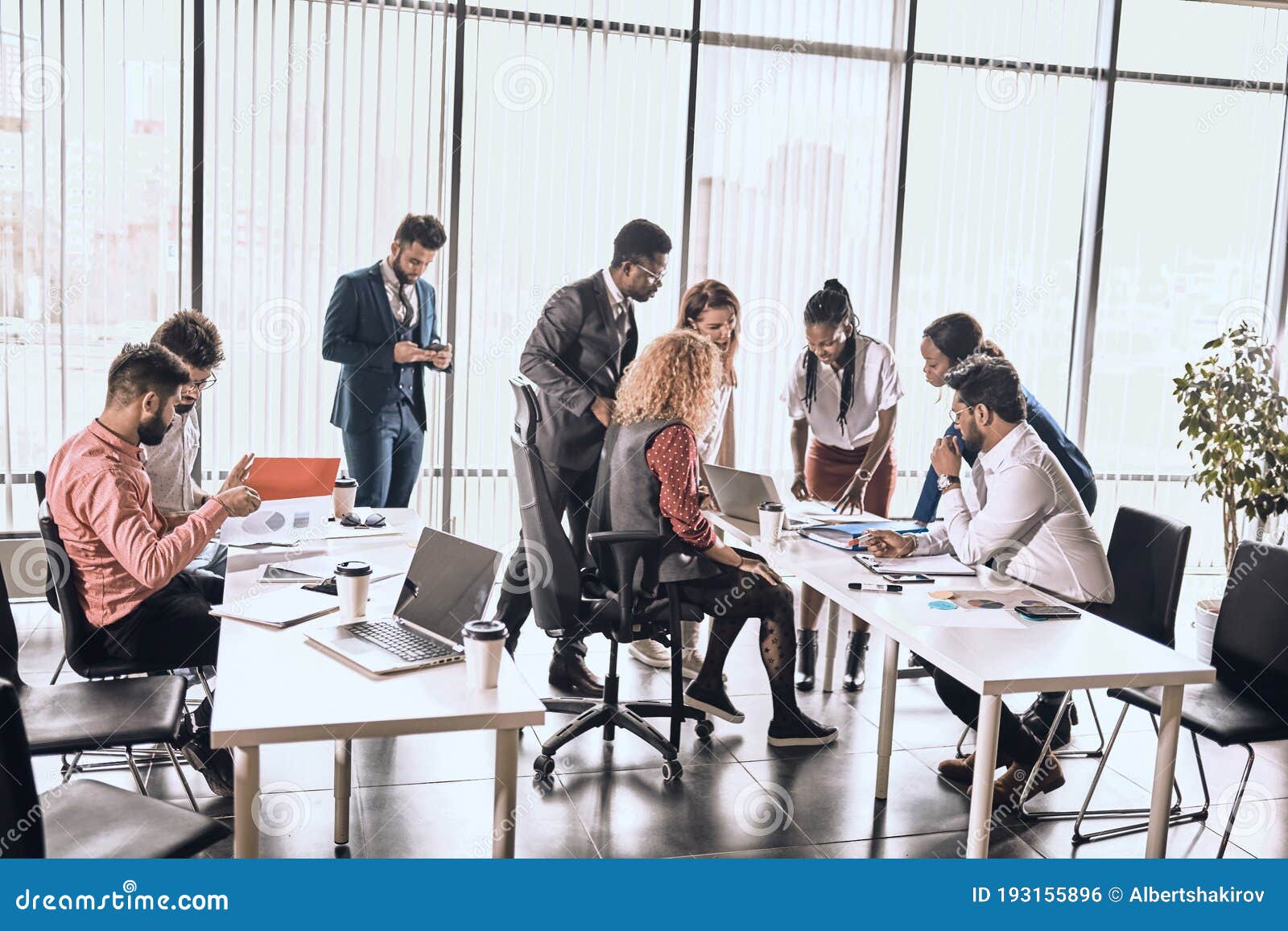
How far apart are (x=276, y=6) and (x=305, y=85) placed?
14.4 inches

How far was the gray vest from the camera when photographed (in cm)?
325

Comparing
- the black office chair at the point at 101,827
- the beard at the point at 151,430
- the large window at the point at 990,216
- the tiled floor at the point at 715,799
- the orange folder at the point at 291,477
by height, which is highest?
the large window at the point at 990,216

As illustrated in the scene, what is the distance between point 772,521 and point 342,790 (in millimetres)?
1557

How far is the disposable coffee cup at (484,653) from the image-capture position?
2.01m

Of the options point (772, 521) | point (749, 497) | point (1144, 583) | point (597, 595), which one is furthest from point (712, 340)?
point (1144, 583)

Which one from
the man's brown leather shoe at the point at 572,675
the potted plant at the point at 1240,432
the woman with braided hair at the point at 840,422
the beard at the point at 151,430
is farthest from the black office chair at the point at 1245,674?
the beard at the point at 151,430

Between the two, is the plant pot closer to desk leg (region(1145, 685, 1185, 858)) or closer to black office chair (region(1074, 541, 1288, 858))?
black office chair (region(1074, 541, 1288, 858))

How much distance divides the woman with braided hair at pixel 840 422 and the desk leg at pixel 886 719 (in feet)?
3.12

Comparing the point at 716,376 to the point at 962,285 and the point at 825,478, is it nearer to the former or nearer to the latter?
the point at 825,478

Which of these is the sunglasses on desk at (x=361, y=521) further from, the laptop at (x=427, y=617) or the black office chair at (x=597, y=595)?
the laptop at (x=427, y=617)

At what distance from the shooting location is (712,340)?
411cm

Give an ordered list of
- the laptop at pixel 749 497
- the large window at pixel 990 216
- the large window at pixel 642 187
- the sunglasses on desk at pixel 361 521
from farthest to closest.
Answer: the large window at pixel 990 216 → the large window at pixel 642 187 → the laptop at pixel 749 497 → the sunglasses on desk at pixel 361 521
